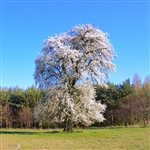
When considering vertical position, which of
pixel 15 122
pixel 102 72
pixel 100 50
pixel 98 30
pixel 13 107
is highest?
pixel 98 30

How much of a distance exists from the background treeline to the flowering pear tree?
12381 mm

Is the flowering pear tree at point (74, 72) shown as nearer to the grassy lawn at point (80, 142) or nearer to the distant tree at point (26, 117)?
the grassy lawn at point (80, 142)

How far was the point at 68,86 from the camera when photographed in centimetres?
2395

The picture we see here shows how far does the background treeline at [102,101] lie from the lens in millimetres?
37219

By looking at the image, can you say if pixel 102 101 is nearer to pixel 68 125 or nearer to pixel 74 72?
pixel 68 125

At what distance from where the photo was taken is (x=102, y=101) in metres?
42.0

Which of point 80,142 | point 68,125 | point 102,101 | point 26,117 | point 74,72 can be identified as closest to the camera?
point 80,142

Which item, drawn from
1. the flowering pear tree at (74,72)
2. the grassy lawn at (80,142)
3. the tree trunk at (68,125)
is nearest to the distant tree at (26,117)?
the flowering pear tree at (74,72)

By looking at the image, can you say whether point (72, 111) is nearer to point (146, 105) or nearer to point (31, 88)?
point (146, 105)

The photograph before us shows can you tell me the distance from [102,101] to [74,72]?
1931 cm

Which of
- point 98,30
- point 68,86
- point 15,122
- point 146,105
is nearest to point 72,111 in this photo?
point 68,86

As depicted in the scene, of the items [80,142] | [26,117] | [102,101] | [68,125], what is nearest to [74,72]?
[68,125]

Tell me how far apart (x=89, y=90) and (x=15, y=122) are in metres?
24.7

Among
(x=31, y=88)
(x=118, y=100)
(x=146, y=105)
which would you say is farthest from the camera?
(x=31, y=88)
